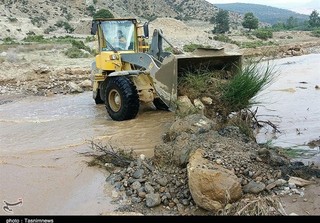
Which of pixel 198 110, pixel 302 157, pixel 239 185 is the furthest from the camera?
pixel 198 110

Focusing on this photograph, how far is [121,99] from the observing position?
10008mm

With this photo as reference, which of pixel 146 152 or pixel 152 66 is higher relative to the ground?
pixel 152 66

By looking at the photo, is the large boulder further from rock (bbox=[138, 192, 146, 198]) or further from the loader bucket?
the loader bucket

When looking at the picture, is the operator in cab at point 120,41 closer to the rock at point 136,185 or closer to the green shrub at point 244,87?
the green shrub at point 244,87

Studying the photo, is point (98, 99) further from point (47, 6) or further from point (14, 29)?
point (47, 6)

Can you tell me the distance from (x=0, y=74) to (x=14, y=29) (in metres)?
36.2

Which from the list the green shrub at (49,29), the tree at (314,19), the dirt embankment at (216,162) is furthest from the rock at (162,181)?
the tree at (314,19)

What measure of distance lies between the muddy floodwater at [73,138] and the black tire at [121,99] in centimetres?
22

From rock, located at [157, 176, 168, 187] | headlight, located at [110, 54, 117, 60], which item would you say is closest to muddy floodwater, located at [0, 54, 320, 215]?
rock, located at [157, 176, 168, 187]

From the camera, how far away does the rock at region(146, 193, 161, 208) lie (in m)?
5.30

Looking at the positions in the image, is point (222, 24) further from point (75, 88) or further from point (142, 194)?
point (142, 194)

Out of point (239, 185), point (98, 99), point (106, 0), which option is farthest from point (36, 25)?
point (239, 185)

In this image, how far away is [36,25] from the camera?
200ft

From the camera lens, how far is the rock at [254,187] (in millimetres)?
5175
